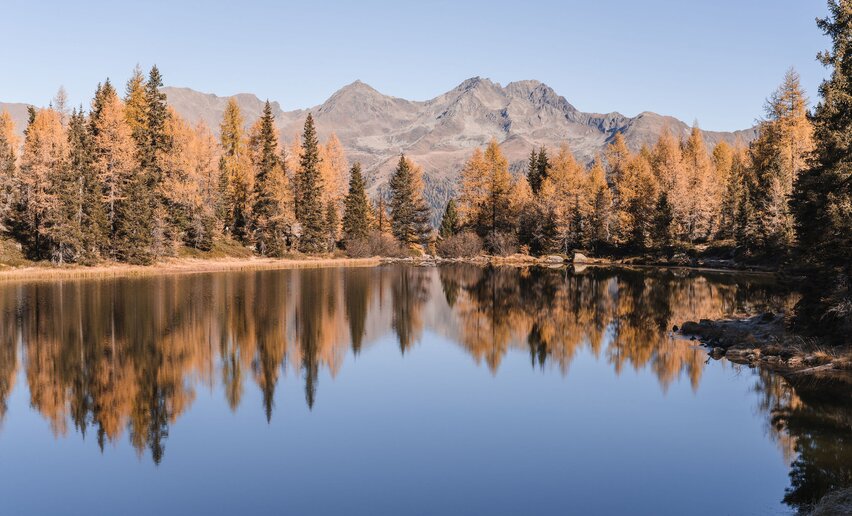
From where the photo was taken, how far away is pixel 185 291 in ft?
164

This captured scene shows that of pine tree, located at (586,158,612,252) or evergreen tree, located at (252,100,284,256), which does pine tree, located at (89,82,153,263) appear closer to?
evergreen tree, located at (252,100,284,256)

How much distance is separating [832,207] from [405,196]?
3406 inches

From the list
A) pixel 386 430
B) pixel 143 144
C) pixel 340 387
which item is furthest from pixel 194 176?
pixel 386 430

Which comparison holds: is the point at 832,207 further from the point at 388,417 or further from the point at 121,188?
the point at 121,188

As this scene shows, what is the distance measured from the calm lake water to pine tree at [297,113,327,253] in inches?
1984

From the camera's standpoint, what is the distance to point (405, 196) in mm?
109500

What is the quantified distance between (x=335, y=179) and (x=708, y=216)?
5402 cm

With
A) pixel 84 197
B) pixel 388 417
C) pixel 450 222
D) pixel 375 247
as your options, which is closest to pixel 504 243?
pixel 450 222

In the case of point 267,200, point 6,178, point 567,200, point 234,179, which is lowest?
point 267,200

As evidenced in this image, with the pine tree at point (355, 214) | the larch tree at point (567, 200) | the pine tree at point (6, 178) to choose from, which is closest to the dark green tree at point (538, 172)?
the larch tree at point (567, 200)

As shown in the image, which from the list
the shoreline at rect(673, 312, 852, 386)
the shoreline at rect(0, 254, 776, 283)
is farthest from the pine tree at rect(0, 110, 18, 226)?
the shoreline at rect(673, 312, 852, 386)

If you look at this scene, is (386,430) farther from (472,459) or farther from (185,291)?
(185,291)

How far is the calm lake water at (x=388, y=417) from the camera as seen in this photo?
14547mm

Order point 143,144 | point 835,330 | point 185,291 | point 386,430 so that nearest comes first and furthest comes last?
1. point 386,430
2. point 835,330
3. point 185,291
4. point 143,144
